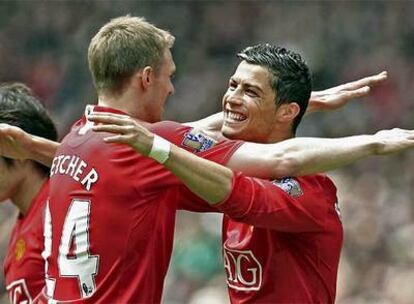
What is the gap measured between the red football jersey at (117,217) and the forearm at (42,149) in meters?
0.67

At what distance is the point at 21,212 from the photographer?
588 centimetres

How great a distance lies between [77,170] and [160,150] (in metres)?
0.54

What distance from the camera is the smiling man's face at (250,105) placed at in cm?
510

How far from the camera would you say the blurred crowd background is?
967 centimetres

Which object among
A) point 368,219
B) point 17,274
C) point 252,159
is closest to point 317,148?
point 252,159

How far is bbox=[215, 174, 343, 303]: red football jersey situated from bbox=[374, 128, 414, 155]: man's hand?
0.37 metres

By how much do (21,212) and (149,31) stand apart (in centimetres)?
141

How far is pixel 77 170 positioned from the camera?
487 centimetres

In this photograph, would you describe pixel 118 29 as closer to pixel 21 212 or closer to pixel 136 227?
pixel 136 227

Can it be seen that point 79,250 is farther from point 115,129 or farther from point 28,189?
point 28,189

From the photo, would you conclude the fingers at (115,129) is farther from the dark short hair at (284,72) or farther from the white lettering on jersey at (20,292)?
the white lettering on jersey at (20,292)

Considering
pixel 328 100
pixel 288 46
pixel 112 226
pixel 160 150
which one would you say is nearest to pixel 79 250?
pixel 112 226

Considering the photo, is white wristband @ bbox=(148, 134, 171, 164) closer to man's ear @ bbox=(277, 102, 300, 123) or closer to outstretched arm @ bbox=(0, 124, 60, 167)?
man's ear @ bbox=(277, 102, 300, 123)

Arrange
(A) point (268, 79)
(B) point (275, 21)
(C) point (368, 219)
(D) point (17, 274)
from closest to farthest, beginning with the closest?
(A) point (268, 79), (D) point (17, 274), (C) point (368, 219), (B) point (275, 21)
